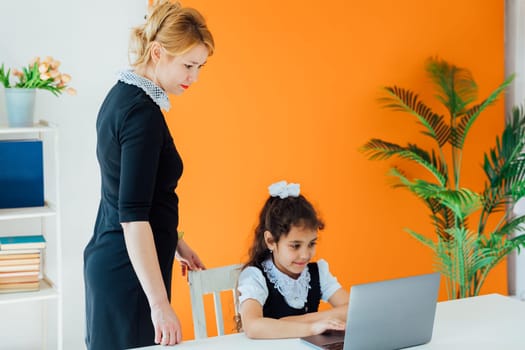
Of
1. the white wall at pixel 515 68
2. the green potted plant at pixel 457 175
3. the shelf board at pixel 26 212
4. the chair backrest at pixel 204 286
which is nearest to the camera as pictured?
the chair backrest at pixel 204 286

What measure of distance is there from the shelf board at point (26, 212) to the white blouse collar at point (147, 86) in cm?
144

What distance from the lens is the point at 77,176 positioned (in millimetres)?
3775

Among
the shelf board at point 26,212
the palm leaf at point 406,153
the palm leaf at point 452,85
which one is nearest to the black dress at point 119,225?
the shelf board at point 26,212

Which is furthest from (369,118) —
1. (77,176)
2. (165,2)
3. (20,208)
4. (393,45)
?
(165,2)

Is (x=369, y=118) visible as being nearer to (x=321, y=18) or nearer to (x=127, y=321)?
(x=321, y=18)

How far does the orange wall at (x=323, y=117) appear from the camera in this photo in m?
3.97

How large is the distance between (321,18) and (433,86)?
0.89m

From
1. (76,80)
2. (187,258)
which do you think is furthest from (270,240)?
(76,80)

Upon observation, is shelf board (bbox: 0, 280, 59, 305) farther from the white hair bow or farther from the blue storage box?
the white hair bow

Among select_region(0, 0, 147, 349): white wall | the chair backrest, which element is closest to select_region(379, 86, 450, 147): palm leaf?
select_region(0, 0, 147, 349): white wall

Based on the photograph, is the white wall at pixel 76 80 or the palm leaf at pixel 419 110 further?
the palm leaf at pixel 419 110

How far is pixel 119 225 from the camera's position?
2107mm

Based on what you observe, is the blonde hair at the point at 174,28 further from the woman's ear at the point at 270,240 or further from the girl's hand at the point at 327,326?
the girl's hand at the point at 327,326

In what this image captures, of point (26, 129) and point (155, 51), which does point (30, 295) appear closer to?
point (26, 129)
